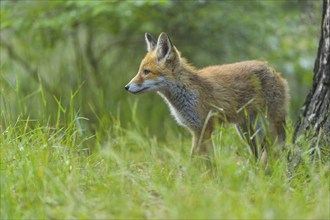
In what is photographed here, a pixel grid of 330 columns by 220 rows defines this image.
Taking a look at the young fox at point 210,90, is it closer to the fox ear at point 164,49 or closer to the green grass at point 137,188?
the fox ear at point 164,49

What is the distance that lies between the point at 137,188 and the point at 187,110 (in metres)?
2.48

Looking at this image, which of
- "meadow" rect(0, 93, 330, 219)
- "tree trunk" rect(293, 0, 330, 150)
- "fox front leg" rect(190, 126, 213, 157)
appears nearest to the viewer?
"meadow" rect(0, 93, 330, 219)

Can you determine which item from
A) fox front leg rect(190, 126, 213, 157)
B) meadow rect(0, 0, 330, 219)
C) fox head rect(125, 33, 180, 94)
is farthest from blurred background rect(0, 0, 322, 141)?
fox front leg rect(190, 126, 213, 157)

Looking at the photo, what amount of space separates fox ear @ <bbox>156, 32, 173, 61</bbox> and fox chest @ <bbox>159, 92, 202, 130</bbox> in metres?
0.42

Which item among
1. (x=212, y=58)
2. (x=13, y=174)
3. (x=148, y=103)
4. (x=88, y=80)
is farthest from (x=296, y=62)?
(x=13, y=174)

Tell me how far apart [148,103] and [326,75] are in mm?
4475

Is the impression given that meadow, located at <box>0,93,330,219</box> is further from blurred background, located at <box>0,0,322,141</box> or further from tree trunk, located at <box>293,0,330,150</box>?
blurred background, located at <box>0,0,322,141</box>

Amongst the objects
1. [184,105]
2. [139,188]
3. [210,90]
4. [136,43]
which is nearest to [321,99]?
[210,90]

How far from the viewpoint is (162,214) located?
4000 millimetres

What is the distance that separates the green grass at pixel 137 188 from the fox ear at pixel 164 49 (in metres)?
1.95

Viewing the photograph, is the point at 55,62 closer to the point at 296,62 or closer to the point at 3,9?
the point at 3,9

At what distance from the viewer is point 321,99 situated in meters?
5.70

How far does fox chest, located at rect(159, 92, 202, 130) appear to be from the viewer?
22.3 feet

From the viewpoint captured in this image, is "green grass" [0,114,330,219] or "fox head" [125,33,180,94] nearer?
"green grass" [0,114,330,219]
